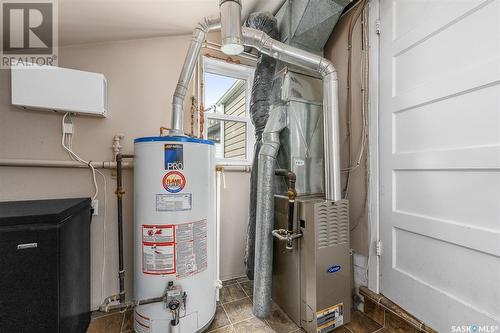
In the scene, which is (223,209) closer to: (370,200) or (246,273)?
(246,273)

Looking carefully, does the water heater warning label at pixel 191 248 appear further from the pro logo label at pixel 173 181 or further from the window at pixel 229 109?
the window at pixel 229 109

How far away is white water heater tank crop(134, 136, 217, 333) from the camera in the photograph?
124cm

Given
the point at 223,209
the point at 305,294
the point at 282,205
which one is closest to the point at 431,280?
the point at 305,294

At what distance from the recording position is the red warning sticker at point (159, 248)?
1235 mm

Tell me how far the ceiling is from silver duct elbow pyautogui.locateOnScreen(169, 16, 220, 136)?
28cm

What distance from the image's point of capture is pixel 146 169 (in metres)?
1.26

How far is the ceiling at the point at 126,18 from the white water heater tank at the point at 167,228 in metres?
0.87

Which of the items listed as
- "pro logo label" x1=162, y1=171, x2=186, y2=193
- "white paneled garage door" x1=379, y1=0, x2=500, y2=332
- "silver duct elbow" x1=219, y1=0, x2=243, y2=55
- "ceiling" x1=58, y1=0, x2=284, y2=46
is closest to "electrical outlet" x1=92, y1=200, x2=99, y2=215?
"pro logo label" x1=162, y1=171, x2=186, y2=193

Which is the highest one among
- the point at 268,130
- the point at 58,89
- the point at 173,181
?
the point at 58,89

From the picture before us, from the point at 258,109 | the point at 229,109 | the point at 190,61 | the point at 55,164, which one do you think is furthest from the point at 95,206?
the point at 229,109

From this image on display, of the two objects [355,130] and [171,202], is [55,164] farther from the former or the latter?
[355,130]

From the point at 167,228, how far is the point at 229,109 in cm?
200

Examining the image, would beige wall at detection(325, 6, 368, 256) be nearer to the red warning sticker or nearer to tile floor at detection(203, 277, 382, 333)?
tile floor at detection(203, 277, 382, 333)

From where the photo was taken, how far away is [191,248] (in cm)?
129
